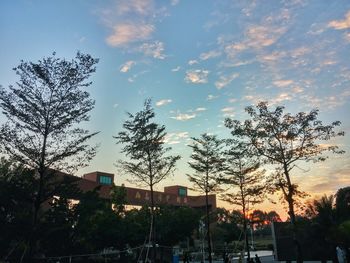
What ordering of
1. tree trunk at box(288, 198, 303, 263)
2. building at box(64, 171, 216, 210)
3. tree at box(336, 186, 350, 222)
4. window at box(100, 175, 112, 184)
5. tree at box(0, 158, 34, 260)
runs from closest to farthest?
tree trunk at box(288, 198, 303, 263), tree at box(336, 186, 350, 222), tree at box(0, 158, 34, 260), building at box(64, 171, 216, 210), window at box(100, 175, 112, 184)

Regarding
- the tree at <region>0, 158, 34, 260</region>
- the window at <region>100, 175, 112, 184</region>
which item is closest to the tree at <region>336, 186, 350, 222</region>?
the tree at <region>0, 158, 34, 260</region>

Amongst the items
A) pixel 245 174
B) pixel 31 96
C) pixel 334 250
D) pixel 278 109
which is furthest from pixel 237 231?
pixel 31 96

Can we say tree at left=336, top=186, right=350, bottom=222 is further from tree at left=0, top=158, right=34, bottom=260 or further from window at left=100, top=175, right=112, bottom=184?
window at left=100, top=175, right=112, bottom=184

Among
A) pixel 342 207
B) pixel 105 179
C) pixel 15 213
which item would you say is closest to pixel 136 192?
pixel 105 179

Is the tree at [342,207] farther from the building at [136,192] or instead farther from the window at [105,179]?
the window at [105,179]

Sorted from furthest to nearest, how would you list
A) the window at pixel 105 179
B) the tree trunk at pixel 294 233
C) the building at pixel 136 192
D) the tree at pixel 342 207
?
the window at pixel 105 179 → the building at pixel 136 192 → the tree at pixel 342 207 → the tree trunk at pixel 294 233

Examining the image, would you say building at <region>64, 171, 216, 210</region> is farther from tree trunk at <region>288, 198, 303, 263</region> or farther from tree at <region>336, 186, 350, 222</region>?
tree at <region>336, 186, 350, 222</region>

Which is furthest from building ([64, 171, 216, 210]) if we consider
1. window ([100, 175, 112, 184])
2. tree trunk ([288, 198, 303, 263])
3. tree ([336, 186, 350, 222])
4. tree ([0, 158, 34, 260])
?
tree ([336, 186, 350, 222])

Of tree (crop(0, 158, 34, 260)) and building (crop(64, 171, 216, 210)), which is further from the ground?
building (crop(64, 171, 216, 210))

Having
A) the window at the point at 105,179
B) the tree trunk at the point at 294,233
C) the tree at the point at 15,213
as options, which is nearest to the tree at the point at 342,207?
the tree trunk at the point at 294,233

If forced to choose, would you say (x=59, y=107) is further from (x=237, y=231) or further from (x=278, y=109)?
(x=237, y=231)

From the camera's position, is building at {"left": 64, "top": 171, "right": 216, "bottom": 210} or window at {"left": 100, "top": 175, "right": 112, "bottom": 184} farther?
window at {"left": 100, "top": 175, "right": 112, "bottom": 184}

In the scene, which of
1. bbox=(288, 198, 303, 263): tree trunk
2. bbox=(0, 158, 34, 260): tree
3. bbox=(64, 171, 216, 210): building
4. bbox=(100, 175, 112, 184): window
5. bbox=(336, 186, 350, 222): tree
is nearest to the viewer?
bbox=(288, 198, 303, 263): tree trunk

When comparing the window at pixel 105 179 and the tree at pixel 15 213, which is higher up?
the window at pixel 105 179
